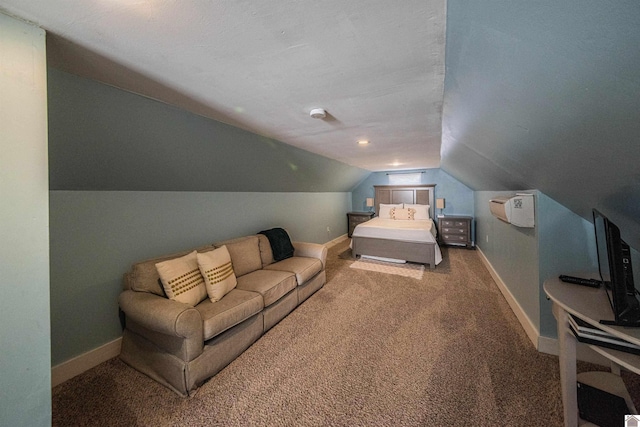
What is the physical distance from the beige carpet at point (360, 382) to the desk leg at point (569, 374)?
0.17 m

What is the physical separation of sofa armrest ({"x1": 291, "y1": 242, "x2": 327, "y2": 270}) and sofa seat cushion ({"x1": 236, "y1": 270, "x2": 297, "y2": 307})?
670 mm

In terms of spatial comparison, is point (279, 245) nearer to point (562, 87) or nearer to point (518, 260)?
point (518, 260)

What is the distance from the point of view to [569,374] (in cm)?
123

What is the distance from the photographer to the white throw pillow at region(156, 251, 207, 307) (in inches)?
71.5

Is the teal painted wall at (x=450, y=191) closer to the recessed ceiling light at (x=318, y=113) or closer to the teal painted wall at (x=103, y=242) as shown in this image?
the recessed ceiling light at (x=318, y=113)

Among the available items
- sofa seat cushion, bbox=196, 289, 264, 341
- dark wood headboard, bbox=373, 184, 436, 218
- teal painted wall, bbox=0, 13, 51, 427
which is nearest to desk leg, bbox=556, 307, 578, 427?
sofa seat cushion, bbox=196, 289, 264, 341

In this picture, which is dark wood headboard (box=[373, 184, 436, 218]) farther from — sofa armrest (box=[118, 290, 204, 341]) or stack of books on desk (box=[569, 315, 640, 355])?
sofa armrest (box=[118, 290, 204, 341])

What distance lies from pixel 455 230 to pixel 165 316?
18.6ft

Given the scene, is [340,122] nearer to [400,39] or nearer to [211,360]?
[400,39]

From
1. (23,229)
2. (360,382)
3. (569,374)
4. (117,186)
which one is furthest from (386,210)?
(23,229)

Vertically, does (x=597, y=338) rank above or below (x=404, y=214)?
below

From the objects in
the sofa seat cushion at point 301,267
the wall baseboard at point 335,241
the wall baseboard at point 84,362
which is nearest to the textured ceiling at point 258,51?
the sofa seat cushion at point 301,267

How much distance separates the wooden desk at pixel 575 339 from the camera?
37.8 inches

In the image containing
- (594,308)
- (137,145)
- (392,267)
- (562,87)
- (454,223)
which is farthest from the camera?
(454,223)
